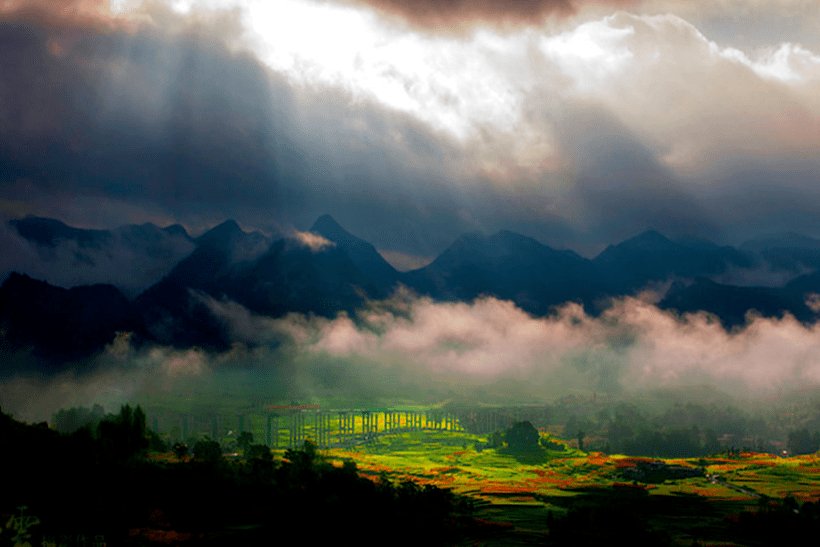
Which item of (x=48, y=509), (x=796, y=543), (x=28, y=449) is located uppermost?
(x=28, y=449)

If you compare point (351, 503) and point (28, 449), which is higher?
point (28, 449)

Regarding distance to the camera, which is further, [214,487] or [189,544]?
[214,487]

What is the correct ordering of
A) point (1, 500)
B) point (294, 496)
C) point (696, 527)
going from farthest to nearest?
1. point (696, 527)
2. point (294, 496)
3. point (1, 500)

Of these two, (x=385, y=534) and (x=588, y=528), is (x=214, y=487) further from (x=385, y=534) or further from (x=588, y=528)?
(x=588, y=528)

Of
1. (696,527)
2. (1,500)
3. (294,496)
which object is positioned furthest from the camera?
(696,527)

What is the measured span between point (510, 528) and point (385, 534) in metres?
36.6

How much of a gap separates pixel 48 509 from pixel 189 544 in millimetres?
28826

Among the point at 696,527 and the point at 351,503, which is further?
the point at 696,527

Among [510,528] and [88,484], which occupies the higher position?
[88,484]

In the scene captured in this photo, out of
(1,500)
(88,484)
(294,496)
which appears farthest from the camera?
(294,496)

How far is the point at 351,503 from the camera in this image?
16888 cm

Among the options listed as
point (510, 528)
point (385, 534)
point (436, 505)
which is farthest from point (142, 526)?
point (510, 528)

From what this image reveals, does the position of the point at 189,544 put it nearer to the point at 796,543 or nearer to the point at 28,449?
the point at 28,449

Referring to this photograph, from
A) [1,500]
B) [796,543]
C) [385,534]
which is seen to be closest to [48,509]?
[1,500]
